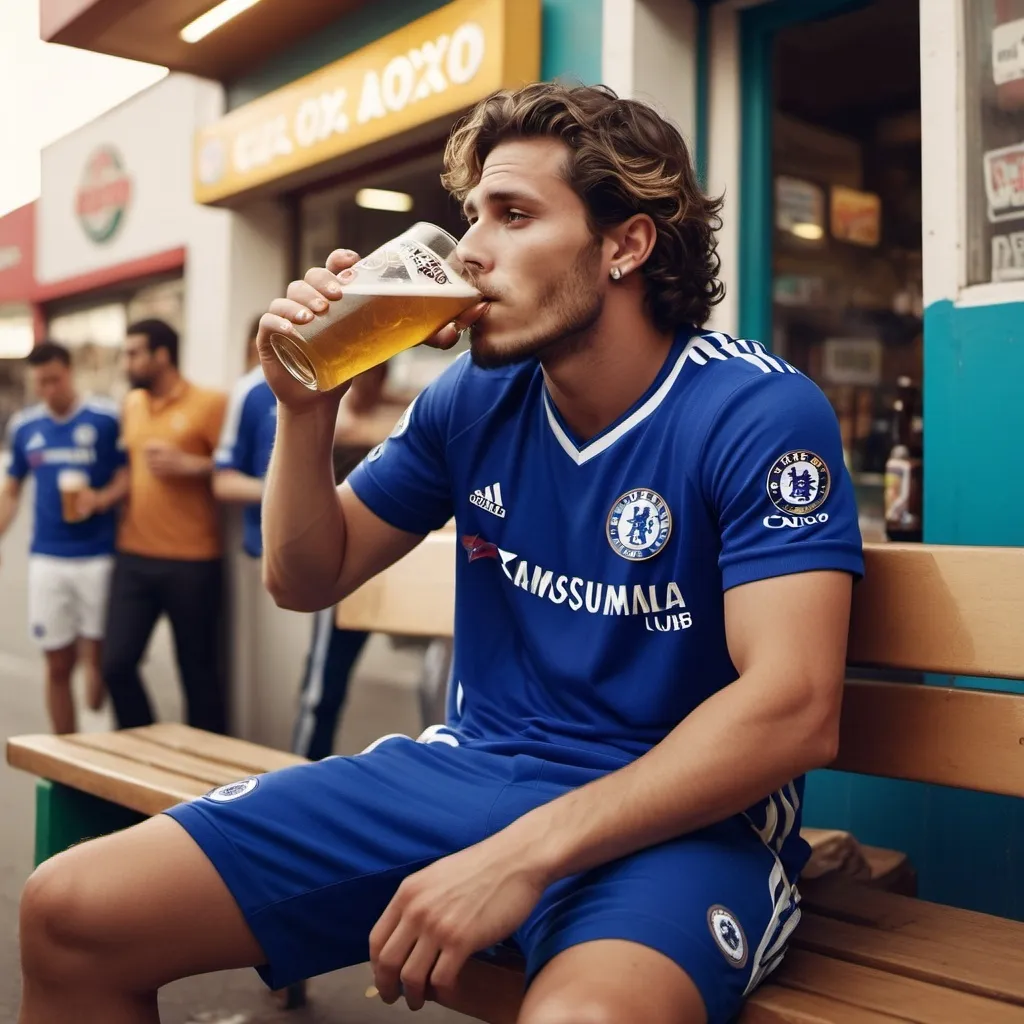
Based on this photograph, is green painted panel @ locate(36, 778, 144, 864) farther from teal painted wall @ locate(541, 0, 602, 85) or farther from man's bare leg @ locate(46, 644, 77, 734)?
man's bare leg @ locate(46, 644, 77, 734)

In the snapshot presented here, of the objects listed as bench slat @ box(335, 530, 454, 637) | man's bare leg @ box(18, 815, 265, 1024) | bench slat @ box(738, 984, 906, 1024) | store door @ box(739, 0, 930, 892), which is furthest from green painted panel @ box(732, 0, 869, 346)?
man's bare leg @ box(18, 815, 265, 1024)

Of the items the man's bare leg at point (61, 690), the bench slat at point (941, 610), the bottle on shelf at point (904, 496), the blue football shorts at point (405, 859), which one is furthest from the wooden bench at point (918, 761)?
the man's bare leg at point (61, 690)

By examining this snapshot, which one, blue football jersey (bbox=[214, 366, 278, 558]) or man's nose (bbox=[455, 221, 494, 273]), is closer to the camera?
man's nose (bbox=[455, 221, 494, 273])

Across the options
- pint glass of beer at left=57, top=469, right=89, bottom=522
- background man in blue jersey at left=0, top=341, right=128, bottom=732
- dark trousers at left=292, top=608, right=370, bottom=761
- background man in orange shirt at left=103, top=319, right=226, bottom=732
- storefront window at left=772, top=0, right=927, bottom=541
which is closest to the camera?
dark trousers at left=292, top=608, right=370, bottom=761

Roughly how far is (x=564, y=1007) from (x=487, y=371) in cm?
109

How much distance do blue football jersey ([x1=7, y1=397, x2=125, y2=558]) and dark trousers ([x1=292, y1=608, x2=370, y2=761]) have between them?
2114 mm

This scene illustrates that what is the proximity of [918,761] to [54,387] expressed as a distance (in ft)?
17.5

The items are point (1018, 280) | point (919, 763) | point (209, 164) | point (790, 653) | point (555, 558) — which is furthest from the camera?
point (209, 164)

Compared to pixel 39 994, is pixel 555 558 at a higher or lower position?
higher

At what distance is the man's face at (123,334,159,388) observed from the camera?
575 cm

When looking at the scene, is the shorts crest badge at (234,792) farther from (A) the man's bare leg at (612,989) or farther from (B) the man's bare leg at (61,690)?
(B) the man's bare leg at (61,690)

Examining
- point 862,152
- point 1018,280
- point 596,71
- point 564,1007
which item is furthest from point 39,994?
point 862,152

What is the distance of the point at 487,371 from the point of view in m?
2.03

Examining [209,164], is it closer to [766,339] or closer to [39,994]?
[766,339]
